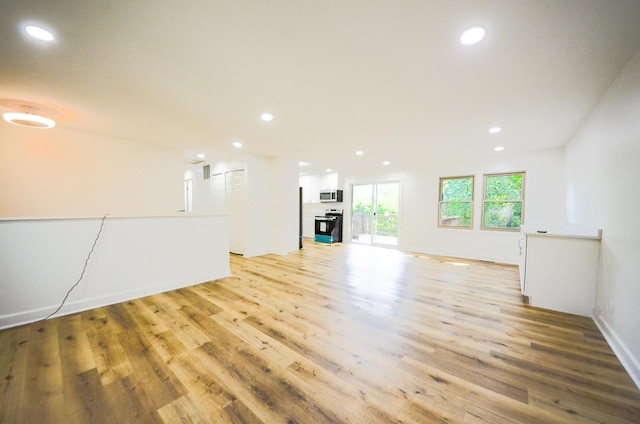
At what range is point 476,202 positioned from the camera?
5531mm

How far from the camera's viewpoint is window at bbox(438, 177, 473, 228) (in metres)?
5.67

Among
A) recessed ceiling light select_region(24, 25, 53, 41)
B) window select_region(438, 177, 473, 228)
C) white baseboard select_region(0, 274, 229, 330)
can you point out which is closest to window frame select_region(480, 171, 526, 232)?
window select_region(438, 177, 473, 228)

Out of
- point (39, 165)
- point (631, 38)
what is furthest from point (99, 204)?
point (631, 38)

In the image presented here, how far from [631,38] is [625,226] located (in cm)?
147

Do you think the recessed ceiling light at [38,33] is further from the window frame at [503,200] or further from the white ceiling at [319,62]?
the window frame at [503,200]

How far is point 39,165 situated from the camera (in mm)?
3645

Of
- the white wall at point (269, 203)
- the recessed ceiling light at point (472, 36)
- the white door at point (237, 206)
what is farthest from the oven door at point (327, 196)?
the recessed ceiling light at point (472, 36)

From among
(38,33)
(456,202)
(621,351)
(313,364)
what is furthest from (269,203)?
(621,351)

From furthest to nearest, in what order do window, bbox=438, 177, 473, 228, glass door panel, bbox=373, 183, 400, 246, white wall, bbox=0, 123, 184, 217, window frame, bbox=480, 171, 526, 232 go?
glass door panel, bbox=373, 183, 400, 246 < window, bbox=438, 177, 473, 228 < window frame, bbox=480, 171, 526, 232 < white wall, bbox=0, 123, 184, 217

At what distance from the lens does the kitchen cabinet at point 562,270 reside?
2535mm

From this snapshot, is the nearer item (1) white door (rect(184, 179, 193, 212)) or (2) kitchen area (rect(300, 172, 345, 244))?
(1) white door (rect(184, 179, 193, 212))

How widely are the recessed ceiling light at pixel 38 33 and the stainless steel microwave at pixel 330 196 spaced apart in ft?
21.6

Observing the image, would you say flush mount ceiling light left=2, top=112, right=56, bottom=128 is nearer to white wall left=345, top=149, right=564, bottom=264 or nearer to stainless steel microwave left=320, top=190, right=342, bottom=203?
stainless steel microwave left=320, top=190, right=342, bottom=203

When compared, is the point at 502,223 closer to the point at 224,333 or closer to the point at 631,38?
the point at 631,38
